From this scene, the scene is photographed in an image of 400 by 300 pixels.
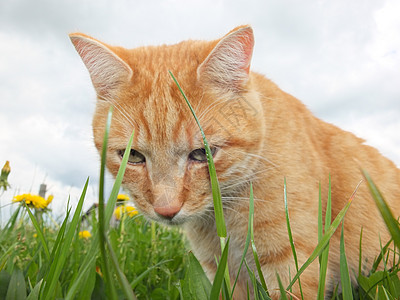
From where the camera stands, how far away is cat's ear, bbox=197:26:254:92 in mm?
1790

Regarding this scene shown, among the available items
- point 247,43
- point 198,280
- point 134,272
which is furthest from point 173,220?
point 247,43

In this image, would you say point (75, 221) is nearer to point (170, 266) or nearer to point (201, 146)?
point (201, 146)

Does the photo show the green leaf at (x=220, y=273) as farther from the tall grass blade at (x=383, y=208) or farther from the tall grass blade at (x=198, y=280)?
the tall grass blade at (x=383, y=208)

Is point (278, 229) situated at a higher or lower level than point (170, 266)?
higher

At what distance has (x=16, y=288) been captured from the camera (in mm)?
1274

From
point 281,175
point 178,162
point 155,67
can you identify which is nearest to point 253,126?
point 281,175

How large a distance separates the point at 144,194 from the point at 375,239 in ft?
4.41

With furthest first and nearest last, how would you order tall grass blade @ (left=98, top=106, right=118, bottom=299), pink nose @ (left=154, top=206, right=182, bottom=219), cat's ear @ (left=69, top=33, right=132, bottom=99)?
cat's ear @ (left=69, top=33, right=132, bottom=99), pink nose @ (left=154, top=206, right=182, bottom=219), tall grass blade @ (left=98, top=106, right=118, bottom=299)

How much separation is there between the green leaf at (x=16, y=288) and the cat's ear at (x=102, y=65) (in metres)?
1.07

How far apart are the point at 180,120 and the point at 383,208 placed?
1.14 m

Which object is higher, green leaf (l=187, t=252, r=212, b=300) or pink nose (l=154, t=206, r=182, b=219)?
pink nose (l=154, t=206, r=182, b=219)

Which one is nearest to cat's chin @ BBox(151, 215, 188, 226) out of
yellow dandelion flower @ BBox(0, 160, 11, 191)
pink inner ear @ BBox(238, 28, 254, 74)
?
pink inner ear @ BBox(238, 28, 254, 74)

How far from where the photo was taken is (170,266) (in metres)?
2.56

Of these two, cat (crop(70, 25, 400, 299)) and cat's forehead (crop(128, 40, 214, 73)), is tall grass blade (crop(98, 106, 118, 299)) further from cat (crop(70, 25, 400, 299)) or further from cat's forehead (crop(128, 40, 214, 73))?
cat's forehead (crop(128, 40, 214, 73))
